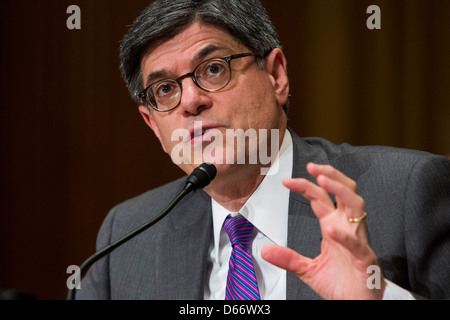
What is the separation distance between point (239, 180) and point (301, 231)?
0.83ft

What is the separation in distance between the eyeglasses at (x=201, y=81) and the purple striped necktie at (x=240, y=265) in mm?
396

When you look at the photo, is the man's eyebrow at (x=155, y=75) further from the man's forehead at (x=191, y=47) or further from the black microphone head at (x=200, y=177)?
the black microphone head at (x=200, y=177)

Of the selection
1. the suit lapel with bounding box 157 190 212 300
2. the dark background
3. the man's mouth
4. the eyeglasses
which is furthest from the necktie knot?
the dark background

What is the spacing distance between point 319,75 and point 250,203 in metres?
1.08

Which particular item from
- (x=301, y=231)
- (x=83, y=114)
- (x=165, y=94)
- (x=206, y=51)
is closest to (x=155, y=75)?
(x=165, y=94)

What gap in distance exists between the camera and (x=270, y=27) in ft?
5.00

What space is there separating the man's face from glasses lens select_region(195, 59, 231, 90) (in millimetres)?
17

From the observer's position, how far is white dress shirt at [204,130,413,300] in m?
1.35

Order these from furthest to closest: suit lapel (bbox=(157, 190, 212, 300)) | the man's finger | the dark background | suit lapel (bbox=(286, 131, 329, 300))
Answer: the dark background
suit lapel (bbox=(157, 190, 212, 300))
suit lapel (bbox=(286, 131, 329, 300))
the man's finger

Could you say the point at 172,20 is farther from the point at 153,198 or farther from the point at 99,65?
the point at 99,65

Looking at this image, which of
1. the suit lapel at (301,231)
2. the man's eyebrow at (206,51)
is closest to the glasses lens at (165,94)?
the man's eyebrow at (206,51)

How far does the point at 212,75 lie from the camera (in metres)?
1.36

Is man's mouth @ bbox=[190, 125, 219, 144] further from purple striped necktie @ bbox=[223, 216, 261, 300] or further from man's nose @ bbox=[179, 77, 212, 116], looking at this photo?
purple striped necktie @ bbox=[223, 216, 261, 300]
